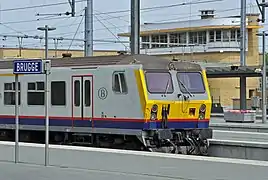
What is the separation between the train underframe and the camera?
20047 millimetres

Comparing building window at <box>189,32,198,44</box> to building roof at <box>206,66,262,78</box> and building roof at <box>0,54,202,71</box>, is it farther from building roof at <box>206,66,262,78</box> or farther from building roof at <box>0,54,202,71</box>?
building roof at <box>0,54,202,71</box>

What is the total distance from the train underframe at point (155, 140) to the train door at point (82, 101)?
0.46 m

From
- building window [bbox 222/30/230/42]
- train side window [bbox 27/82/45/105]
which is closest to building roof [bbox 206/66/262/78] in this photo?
train side window [bbox 27/82/45/105]

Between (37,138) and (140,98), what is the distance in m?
5.54

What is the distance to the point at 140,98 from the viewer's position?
65.5 feet

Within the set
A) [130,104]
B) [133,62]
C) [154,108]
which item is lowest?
[154,108]

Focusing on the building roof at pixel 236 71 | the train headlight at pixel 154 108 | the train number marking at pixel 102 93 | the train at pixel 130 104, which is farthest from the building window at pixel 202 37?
the train headlight at pixel 154 108

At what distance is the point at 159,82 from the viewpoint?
808 inches

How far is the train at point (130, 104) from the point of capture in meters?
20.1

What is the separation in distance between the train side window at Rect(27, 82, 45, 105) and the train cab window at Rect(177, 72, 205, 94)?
4.81 m

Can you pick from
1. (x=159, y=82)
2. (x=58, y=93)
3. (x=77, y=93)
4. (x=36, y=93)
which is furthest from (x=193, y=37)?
(x=159, y=82)

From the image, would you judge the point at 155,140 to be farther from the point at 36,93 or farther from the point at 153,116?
the point at 36,93

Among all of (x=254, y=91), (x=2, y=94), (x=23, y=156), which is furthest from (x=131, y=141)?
(x=254, y=91)

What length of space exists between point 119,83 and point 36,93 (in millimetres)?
3843
